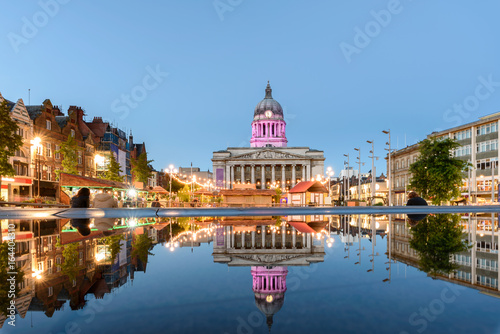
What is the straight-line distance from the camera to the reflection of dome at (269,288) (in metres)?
2.79

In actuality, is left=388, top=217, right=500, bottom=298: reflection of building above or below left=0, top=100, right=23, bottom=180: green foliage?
below

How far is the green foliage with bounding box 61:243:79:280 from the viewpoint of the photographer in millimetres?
4297

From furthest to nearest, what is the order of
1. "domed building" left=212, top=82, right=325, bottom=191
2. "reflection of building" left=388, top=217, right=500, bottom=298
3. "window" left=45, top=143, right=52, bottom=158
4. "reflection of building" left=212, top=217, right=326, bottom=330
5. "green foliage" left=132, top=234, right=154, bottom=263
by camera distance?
1. "domed building" left=212, top=82, right=325, bottom=191
2. "window" left=45, top=143, right=52, bottom=158
3. "green foliage" left=132, top=234, right=154, bottom=263
4. "reflection of building" left=388, top=217, right=500, bottom=298
5. "reflection of building" left=212, top=217, right=326, bottom=330

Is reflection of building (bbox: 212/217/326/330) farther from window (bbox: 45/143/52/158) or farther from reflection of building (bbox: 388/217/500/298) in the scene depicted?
window (bbox: 45/143/52/158)

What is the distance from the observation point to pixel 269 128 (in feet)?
476

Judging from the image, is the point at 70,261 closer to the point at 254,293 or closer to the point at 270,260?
the point at 270,260

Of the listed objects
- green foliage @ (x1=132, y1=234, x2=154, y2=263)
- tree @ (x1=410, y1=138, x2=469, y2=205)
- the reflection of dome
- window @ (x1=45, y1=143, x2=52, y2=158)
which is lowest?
green foliage @ (x1=132, y1=234, x2=154, y2=263)

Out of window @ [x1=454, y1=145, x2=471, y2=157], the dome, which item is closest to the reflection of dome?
window @ [x1=454, y1=145, x2=471, y2=157]

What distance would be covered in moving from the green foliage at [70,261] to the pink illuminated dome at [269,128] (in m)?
136

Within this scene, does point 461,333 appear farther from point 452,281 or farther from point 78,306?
point 78,306

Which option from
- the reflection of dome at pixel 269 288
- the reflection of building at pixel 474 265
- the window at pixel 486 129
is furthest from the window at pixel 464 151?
the reflection of dome at pixel 269 288

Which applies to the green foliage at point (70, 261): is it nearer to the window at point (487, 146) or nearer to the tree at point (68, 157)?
the tree at point (68, 157)

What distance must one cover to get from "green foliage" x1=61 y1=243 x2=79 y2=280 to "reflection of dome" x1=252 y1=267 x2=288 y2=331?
2.12m

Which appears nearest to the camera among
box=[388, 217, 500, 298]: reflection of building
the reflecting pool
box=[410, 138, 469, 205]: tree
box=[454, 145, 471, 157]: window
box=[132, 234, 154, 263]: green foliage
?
the reflecting pool
